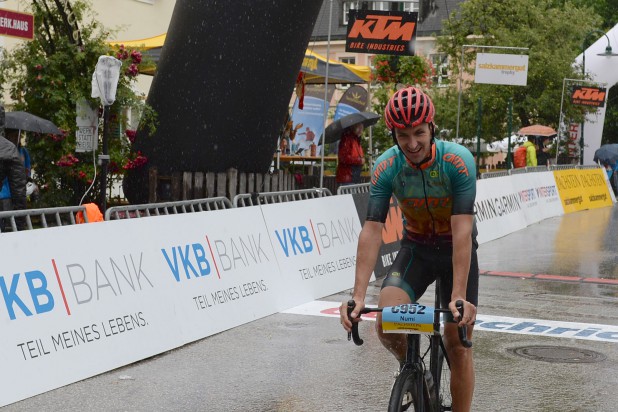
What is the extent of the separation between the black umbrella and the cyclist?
106ft

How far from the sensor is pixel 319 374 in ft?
25.2

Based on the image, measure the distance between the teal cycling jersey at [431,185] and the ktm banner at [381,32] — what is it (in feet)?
48.8

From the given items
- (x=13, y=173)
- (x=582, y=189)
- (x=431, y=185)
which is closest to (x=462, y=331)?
(x=431, y=185)

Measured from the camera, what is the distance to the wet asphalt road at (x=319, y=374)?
6.80 m

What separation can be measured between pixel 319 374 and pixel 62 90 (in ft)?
25.4

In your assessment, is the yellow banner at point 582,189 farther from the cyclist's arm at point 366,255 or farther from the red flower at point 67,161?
the cyclist's arm at point 366,255

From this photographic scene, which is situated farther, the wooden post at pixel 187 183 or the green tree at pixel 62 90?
the wooden post at pixel 187 183

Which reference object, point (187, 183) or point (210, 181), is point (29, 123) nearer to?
point (187, 183)

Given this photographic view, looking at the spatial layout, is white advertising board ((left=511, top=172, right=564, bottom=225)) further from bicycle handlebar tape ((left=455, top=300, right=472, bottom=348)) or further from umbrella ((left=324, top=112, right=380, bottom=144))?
bicycle handlebar tape ((left=455, top=300, right=472, bottom=348))

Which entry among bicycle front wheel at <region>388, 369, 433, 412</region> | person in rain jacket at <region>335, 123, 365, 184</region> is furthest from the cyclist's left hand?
person in rain jacket at <region>335, 123, 365, 184</region>

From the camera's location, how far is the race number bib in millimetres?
4504

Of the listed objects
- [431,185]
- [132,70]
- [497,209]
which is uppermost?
[132,70]

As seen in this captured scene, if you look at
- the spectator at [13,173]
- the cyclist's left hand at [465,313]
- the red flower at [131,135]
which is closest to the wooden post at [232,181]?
the red flower at [131,135]

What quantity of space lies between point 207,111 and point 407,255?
9.45 metres
